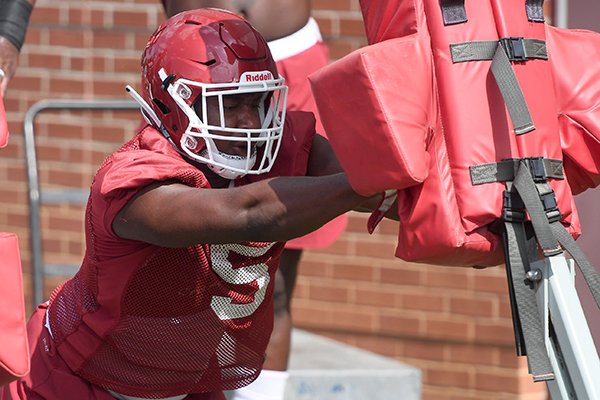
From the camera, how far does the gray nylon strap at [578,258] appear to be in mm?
2672

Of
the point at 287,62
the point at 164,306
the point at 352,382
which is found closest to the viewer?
the point at 164,306

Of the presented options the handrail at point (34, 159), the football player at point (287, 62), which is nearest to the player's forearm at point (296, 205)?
the football player at point (287, 62)

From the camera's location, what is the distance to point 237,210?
2.75m

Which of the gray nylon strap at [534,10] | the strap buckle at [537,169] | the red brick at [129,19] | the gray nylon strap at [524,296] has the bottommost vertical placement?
the red brick at [129,19]

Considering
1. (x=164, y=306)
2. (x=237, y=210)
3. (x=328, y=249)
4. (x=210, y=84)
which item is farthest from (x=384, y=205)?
(x=328, y=249)

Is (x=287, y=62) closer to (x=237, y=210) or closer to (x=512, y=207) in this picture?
(x=237, y=210)

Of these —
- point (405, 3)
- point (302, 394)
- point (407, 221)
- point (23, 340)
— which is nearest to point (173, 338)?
point (23, 340)

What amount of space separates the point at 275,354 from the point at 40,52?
3.00 metres

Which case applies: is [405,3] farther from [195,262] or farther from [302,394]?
[302,394]

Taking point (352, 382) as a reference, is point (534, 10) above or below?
above

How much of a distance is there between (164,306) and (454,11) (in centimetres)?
104

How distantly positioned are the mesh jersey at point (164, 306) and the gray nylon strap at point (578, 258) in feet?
2.64

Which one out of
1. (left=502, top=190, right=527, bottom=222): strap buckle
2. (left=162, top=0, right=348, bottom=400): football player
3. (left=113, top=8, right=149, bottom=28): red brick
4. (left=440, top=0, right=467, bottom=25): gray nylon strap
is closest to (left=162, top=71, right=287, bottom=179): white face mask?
(left=440, top=0, right=467, bottom=25): gray nylon strap

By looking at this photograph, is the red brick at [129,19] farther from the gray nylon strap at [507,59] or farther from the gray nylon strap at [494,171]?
the gray nylon strap at [494,171]
